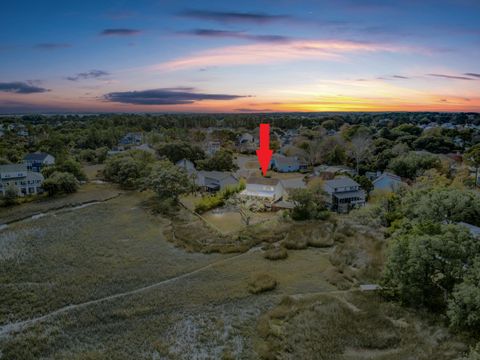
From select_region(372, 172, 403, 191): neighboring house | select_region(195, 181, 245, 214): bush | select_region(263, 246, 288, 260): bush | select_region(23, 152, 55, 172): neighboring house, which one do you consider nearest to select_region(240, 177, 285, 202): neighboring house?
select_region(195, 181, 245, 214): bush

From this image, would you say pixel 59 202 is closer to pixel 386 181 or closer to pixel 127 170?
pixel 127 170

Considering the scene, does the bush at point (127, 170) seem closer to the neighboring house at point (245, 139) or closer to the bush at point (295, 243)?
the bush at point (295, 243)

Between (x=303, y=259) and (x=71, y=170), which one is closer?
(x=303, y=259)

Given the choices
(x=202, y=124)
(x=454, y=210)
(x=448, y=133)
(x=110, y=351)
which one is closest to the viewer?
(x=110, y=351)

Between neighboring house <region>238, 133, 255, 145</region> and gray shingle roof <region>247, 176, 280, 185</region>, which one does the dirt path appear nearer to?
gray shingle roof <region>247, 176, 280, 185</region>

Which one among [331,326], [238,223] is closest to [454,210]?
[331,326]

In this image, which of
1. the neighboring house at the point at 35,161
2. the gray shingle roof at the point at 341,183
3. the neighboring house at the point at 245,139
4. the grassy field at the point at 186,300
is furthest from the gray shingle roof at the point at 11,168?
the neighboring house at the point at 245,139

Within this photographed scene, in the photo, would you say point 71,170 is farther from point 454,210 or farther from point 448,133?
point 448,133
